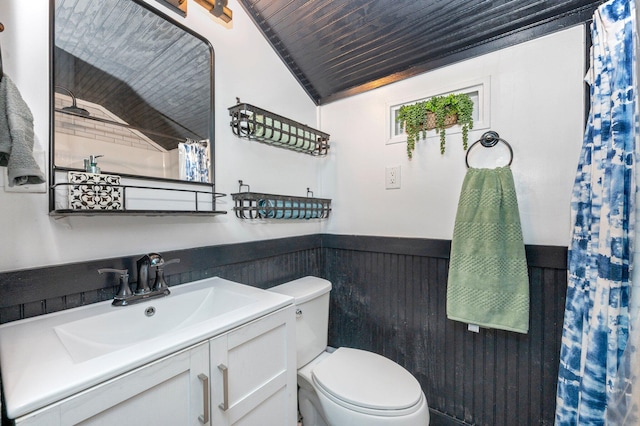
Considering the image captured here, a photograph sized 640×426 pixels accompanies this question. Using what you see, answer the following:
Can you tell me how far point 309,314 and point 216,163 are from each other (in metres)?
0.89

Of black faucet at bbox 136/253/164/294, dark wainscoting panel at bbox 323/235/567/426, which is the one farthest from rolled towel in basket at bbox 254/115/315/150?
black faucet at bbox 136/253/164/294

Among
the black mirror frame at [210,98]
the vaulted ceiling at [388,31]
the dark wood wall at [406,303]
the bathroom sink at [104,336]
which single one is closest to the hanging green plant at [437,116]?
the vaulted ceiling at [388,31]

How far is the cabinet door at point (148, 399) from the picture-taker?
0.56 metres

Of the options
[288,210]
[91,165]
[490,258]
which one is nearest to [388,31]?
[288,210]

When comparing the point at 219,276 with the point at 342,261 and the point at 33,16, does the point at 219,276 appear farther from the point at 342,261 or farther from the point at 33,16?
the point at 33,16

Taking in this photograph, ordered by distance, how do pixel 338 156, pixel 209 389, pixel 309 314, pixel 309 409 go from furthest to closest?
1. pixel 338 156
2. pixel 309 314
3. pixel 309 409
4. pixel 209 389

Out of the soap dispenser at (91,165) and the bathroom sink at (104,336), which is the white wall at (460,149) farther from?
the soap dispenser at (91,165)

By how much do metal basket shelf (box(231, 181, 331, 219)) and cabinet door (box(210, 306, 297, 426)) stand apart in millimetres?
552

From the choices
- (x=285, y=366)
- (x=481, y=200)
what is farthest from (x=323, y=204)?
(x=285, y=366)

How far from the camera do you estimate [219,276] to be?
1360 mm

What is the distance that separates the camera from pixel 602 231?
0.96 meters

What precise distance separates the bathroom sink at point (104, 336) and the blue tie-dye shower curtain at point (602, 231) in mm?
1054

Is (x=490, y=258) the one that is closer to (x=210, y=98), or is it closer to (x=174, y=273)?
(x=174, y=273)

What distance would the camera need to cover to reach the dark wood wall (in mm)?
966
